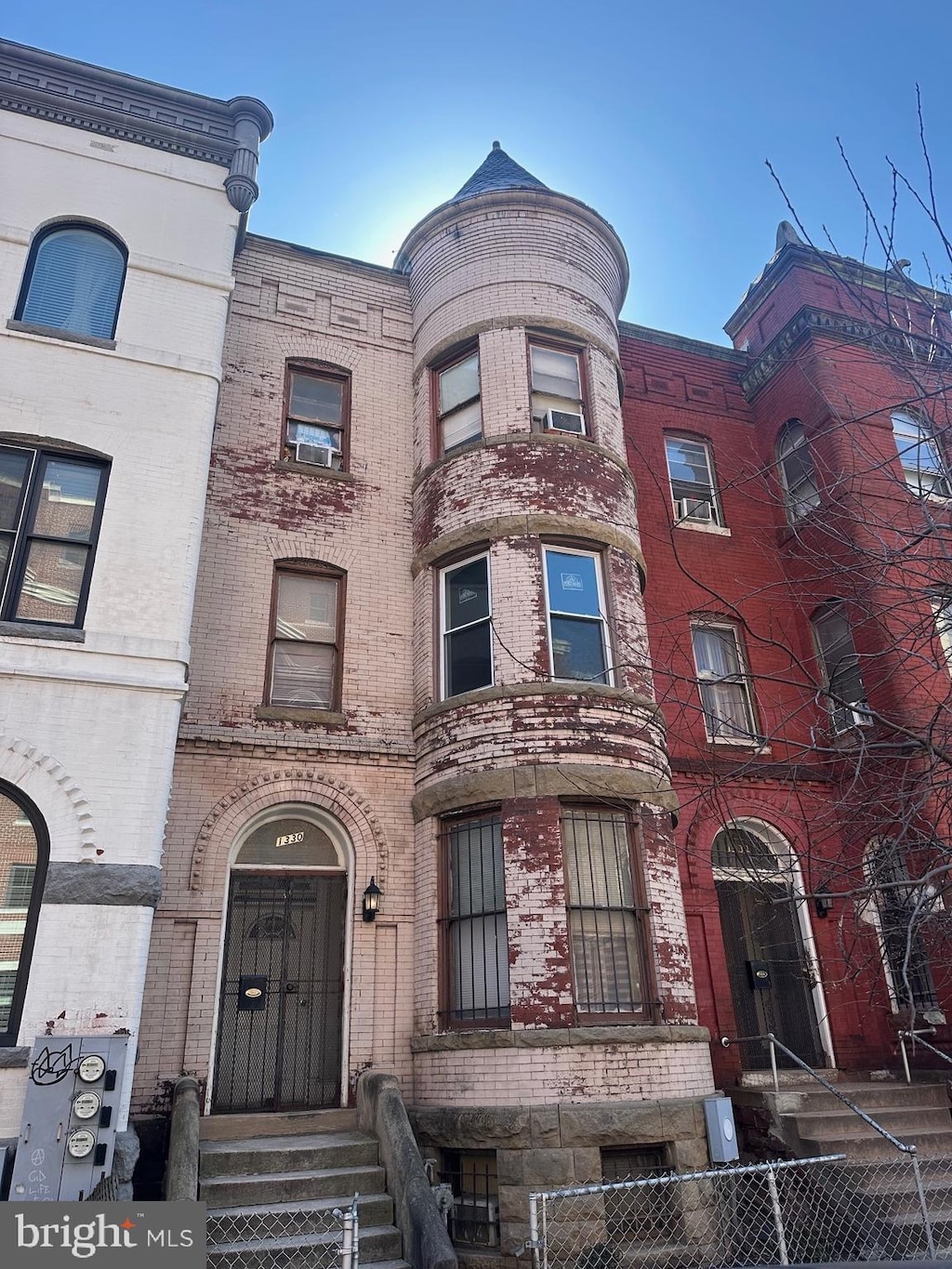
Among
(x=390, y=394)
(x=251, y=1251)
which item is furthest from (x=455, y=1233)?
(x=390, y=394)

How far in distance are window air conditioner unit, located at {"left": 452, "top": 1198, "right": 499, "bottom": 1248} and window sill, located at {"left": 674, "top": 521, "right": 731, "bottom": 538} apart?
9550 mm

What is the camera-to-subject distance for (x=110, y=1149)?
261 inches

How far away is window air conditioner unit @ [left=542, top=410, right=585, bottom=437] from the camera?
12039mm

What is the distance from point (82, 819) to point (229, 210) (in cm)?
772

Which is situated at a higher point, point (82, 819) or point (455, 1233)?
point (82, 819)

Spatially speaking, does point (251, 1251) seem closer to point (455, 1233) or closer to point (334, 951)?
point (455, 1233)

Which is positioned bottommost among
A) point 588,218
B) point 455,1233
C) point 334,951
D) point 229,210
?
point 455,1233

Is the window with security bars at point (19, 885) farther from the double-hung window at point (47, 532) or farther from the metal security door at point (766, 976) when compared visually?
the metal security door at point (766, 976)

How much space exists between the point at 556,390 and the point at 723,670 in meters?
4.85

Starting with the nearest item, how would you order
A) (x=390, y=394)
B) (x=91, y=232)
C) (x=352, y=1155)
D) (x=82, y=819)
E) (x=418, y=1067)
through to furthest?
(x=82, y=819)
(x=352, y=1155)
(x=418, y=1067)
(x=91, y=232)
(x=390, y=394)

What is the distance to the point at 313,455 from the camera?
41.3ft

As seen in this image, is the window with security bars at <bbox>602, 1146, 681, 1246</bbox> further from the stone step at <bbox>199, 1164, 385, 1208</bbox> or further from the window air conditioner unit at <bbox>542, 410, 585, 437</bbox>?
the window air conditioner unit at <bbox>542, 410, 585, 437</bbox>

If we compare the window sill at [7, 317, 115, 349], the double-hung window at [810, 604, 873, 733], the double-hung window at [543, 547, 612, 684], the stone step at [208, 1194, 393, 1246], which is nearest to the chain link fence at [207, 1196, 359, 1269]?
the stone step at [208, 1194, 393, 1246]

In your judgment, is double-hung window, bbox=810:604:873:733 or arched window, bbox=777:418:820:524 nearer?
double-hung window, bbox=810:604:873:733
